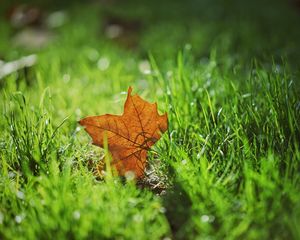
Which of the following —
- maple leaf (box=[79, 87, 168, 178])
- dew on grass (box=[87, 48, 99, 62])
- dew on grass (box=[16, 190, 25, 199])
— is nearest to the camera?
dew on grass (box=[16, 190, 25, 199])

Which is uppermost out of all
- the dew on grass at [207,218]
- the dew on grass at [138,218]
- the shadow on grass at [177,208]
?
the dew on grass at [138,218]

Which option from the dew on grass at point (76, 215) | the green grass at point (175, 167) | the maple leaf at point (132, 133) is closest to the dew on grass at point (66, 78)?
the green grass at point (175, 167)

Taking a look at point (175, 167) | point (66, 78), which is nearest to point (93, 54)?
point (66, 78)

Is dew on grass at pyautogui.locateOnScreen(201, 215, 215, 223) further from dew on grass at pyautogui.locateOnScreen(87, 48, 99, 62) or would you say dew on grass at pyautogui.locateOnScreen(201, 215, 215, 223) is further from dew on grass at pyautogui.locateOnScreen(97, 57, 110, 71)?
dew on grass at pyautogui.locateOnScreen(87, 48, 99, 62)

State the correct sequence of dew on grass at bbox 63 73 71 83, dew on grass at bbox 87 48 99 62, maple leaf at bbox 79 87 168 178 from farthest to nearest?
dew on grass at bbox 87 48 99 62 → dew on grass at bbox 63 73 71 83 → maple leaf at bbox 79 87 168 178

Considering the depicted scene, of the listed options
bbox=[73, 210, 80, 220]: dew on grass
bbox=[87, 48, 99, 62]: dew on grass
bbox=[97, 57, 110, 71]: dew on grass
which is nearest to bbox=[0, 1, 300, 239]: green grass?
bbox=[73, 210, 80, 220]: dew on grass

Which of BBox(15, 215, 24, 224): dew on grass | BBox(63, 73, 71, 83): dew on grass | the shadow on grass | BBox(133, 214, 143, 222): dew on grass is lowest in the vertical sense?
the shadow on grass

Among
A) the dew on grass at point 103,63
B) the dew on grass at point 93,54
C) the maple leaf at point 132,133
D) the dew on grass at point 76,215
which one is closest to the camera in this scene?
the dew on grass at point 76,215

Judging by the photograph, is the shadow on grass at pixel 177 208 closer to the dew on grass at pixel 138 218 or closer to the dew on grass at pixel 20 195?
the dew on grass at pixel 138 218
